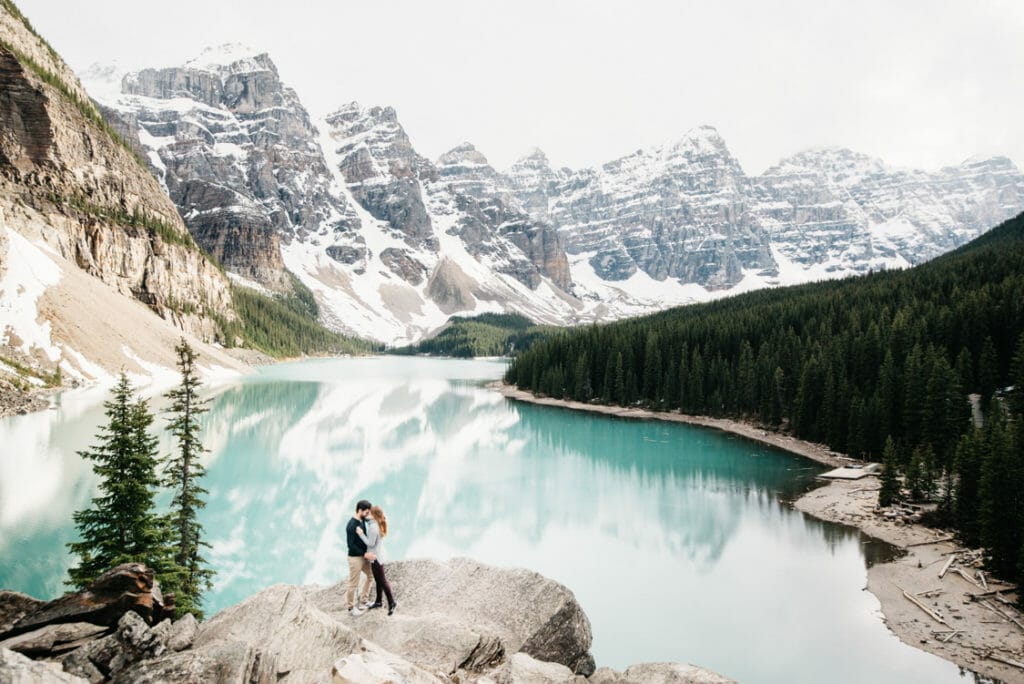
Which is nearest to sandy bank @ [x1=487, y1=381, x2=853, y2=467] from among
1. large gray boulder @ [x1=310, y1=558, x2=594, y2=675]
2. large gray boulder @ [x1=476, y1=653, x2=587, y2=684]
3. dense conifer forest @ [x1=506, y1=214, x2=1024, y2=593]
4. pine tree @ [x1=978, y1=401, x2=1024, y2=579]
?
dense conifer forest @ [x1=506, y1=214, x2=1024, y2=593]

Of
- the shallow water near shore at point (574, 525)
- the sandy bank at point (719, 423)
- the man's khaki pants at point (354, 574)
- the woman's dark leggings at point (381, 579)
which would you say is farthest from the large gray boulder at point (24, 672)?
the sandy bank at point (719, 423)

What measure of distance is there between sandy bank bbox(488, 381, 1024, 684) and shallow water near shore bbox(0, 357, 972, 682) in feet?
2.10

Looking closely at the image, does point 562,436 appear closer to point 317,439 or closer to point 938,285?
point 317,439

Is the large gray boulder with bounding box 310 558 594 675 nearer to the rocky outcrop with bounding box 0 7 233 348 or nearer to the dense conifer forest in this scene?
the dense conifer forest

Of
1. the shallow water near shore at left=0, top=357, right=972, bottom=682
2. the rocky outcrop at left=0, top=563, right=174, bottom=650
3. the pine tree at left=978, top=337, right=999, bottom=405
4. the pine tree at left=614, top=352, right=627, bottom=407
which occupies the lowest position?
the shallow water near shore at left=0, top=357, right=972, bottom=682

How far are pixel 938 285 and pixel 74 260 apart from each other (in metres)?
105

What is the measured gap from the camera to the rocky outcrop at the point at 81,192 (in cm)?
8194

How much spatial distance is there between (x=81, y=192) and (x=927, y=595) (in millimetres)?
112115

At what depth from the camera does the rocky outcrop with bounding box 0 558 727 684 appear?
6809mm

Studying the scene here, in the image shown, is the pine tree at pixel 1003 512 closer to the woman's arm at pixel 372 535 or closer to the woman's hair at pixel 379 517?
the woman's hair at pixel 379 517

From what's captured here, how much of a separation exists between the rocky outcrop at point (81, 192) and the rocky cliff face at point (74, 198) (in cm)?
16

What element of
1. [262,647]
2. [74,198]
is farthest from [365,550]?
[74,198]

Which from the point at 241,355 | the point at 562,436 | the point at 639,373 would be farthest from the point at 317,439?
the point at 241,355

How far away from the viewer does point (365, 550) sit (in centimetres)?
1037
